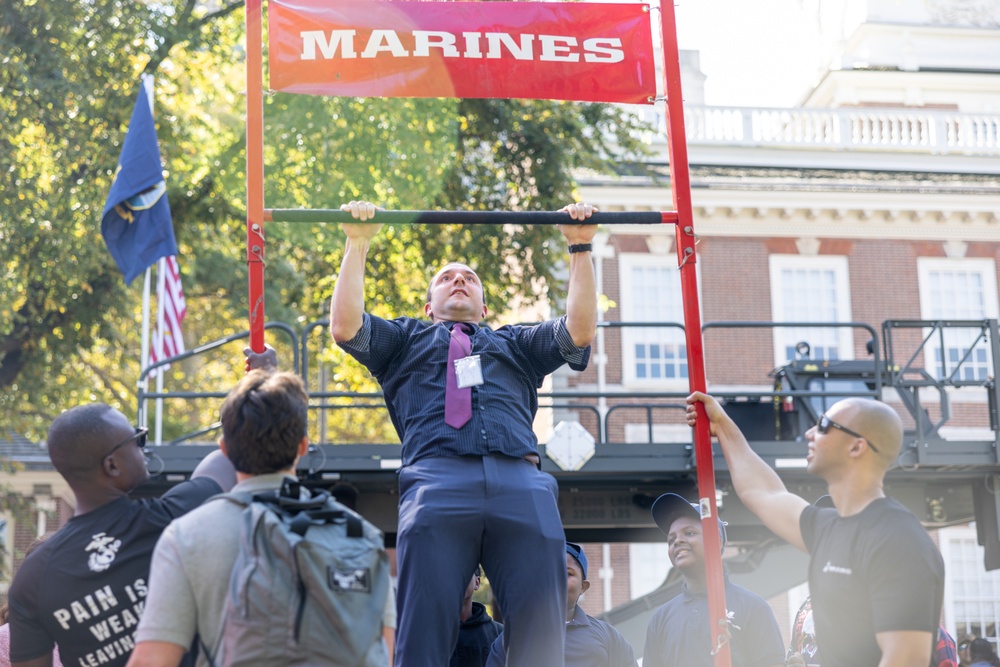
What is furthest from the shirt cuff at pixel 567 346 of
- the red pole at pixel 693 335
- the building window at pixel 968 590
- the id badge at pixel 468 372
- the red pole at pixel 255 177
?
the building window at pixel 968 590

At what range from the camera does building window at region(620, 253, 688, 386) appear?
2269 centimetres

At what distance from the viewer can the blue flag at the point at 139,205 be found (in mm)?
12688

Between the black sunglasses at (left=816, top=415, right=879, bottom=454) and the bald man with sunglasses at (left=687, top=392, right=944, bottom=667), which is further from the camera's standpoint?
the black sunglasses at (left=816, top=415, right=879, bottom=454)

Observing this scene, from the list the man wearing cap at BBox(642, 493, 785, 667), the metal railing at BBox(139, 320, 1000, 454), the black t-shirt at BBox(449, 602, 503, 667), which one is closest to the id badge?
the man wearing cap at BBox(642, 493, 785, 667)

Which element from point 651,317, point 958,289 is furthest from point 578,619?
point 958,289

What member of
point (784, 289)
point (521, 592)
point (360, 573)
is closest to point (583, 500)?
point (521, 592)

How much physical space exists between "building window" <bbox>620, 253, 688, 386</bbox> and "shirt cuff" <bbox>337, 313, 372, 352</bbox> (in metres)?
18.1

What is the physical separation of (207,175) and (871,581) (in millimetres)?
15692

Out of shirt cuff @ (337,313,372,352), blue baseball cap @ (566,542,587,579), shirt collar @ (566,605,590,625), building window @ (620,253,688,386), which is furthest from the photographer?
building window @ (620,253,688,386)

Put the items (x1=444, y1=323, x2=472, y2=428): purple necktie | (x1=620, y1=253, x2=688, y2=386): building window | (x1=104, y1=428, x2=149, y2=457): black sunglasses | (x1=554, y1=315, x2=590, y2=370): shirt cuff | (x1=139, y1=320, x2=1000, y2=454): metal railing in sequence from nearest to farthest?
1. (x1=104, y1=428, x2=149, y2=457): black sunglasses
2. (x1=444, y1=323, x2=472, y2=428): purple necktie
3. (x1=554, y1=315, x2=590, y2=370): shirt cuff
4. (x1=139, y1=320, x2=1000, y2=454): metal railing
5. (x1=620, y1=253, x2=688, y2=386): building window

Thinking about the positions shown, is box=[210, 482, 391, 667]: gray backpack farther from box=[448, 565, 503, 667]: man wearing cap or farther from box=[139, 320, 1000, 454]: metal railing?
box=[139, 320, 1000, 454]: metal railing

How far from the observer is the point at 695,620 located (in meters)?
5.73

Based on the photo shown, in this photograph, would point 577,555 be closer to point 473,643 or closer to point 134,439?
point 473,643

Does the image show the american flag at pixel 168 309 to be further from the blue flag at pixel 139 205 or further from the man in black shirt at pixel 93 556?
the man in black shirt at pixel 93 556
